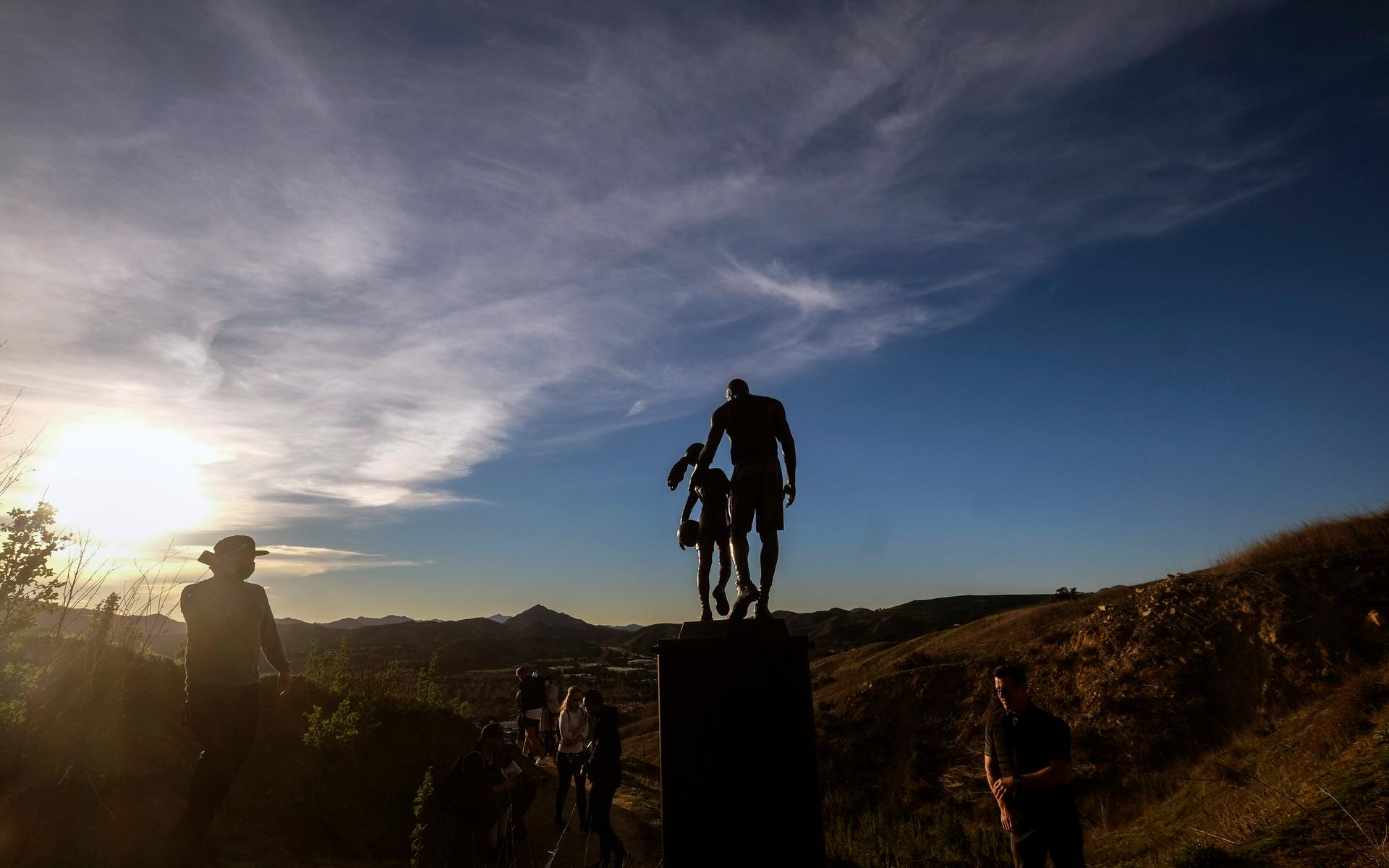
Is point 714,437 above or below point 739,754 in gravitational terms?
above

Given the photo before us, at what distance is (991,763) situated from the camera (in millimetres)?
4855

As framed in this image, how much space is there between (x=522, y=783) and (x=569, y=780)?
1.71 metres

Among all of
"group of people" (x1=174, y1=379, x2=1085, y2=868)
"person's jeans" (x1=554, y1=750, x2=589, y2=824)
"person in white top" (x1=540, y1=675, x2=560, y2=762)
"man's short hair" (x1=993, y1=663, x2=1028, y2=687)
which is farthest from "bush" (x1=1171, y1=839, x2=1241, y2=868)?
"person in white top" (x1=540, y1=675, x2=560, y2=762)

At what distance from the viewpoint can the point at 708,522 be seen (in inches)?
308

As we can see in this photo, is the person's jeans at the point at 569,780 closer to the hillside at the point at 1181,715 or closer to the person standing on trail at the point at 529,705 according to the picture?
Answer: the person standing on trail at the point at 529,705

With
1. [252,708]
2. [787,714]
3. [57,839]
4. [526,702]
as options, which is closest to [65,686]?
[57,839]

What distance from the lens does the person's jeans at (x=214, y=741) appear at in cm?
472

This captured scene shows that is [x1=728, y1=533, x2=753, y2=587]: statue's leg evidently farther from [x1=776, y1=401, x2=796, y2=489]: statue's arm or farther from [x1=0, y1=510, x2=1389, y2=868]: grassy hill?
[x1=0, y1=510, x2=1389, y2=868]: grassy hill

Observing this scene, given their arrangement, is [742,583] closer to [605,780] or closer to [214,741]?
[605,780]

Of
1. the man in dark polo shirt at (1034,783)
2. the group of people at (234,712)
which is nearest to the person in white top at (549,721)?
the group of people at (234,712)

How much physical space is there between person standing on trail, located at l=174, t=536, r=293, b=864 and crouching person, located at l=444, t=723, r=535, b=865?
68.8 inches

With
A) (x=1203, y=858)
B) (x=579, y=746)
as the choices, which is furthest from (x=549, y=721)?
(x=1203, y=858)

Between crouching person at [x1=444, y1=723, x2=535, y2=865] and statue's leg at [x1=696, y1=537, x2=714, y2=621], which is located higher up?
statue's leg at [x1=696, y1=537, x2=714, y2=621]

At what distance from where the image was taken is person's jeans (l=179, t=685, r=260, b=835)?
4.72 m
